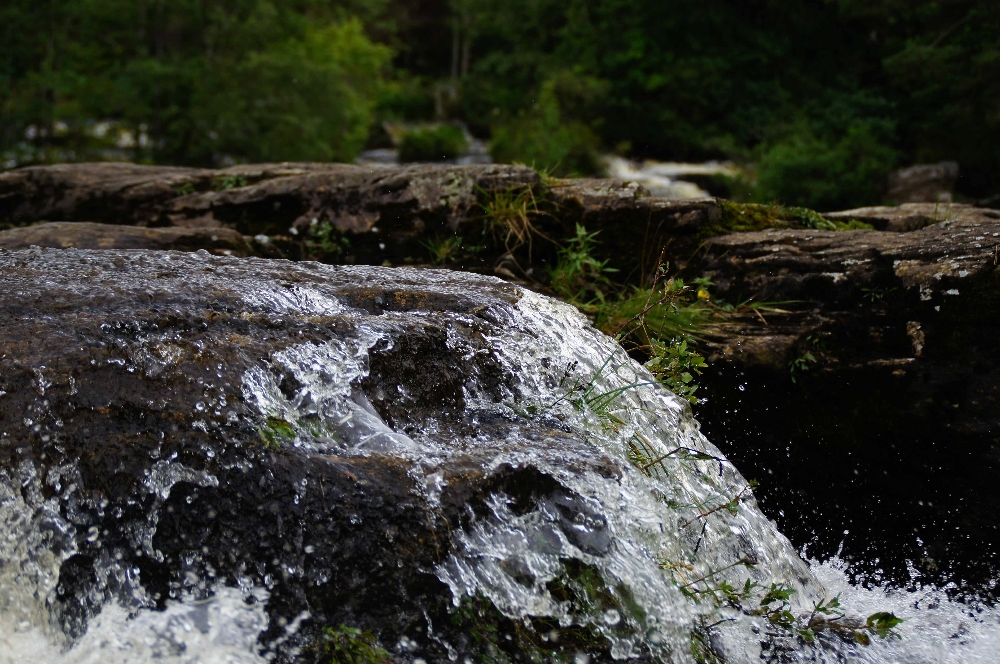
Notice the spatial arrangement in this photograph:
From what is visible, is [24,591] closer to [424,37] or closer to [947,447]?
[947,447]

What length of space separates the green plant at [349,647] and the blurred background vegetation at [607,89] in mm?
13672

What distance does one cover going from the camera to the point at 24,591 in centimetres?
165

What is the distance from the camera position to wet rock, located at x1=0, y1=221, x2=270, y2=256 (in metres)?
3.91

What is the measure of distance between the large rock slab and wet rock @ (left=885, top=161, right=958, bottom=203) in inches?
572

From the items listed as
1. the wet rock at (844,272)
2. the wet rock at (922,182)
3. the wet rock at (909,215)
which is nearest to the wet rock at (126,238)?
the wet rock at (844,272)

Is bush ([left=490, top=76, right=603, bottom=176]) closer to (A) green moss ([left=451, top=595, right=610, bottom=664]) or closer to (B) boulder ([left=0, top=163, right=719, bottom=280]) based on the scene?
(B) boulder ([left=0, top=163, right=719, bottom=280])

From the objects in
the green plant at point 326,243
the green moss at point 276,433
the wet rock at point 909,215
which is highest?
the green moss at point 276,433

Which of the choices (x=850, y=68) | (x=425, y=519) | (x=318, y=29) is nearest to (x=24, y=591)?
(x=425, y=519)

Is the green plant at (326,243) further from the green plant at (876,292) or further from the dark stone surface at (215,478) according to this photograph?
the green plant at (876,292)

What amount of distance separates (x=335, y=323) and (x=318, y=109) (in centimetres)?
1659

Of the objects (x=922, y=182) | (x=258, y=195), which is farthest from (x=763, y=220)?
(x=922, y=182)

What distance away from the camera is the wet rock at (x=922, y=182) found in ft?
48.3

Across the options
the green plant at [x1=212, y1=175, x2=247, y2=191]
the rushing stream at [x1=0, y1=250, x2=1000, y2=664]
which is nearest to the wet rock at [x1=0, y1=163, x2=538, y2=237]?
the green plant at [x1=212, y1=175, x2=247, y2=191]

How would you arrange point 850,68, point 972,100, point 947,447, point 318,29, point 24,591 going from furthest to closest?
point 318,29, point 850,68, point 972,100, point 947,447, point 24,591
